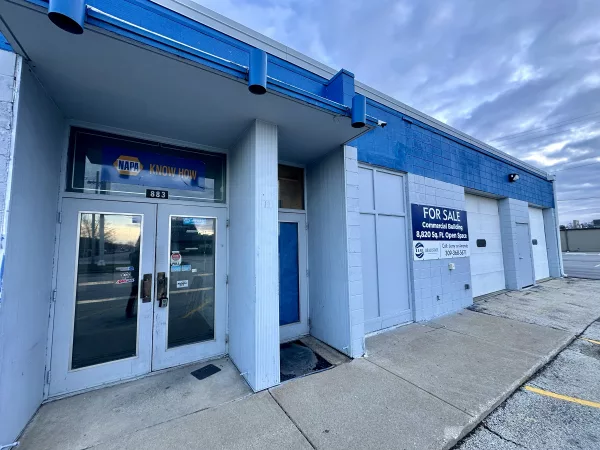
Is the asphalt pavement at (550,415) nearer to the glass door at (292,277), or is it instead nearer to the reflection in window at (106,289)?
the glass door at (292,277)

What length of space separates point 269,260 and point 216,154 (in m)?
2.02

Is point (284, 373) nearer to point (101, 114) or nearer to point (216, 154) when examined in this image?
point (216, 154)

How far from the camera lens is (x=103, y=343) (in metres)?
2.99

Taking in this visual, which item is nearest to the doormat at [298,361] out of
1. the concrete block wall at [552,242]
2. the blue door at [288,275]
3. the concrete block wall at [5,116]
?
the blue door at [288,275]

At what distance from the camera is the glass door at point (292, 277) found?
4.26 m

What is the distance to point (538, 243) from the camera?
1024 centimetres

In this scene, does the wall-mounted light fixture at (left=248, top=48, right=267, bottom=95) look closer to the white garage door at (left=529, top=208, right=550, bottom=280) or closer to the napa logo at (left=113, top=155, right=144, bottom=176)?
the napa logo at (left=113, top=155, right=144, bottom=176)


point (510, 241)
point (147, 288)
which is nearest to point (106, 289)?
point (147, 288)

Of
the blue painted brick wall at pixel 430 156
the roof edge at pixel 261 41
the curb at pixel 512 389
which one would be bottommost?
the curb at pixel 512 389

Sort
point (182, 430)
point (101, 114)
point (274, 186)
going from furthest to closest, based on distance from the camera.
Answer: point (274, 186) → point (101, 114) → point (182, 430)

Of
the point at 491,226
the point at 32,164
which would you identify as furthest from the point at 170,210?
the point at 491,226

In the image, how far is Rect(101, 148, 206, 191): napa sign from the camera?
3180 millimetres

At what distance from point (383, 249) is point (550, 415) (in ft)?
9.60

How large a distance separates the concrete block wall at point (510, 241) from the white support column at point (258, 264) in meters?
8.71
